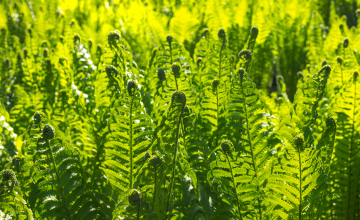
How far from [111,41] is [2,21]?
3.23 metres

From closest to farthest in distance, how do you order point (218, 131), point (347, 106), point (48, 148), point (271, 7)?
point (48, 148) < point (218, 131) < point (347, 106) < point (271, 7)

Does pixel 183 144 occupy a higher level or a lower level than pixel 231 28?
lower

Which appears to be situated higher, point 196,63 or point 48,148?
point 196,63

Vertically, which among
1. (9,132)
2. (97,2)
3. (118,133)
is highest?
(97,2)

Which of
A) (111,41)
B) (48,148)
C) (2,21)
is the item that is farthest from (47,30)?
(48,148)

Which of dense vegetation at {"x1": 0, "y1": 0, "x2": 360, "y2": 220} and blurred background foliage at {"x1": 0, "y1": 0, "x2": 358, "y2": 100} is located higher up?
blurred background foliage at {"x1": 0, "y1": 0, "x2": 358, "y2": 100}

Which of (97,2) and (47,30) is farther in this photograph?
(97,2)

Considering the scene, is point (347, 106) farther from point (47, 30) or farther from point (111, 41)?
point (47, 30)

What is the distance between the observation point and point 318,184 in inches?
46.4

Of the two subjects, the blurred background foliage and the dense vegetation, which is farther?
the blurred background foliage

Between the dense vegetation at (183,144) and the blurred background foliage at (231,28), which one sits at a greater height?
the blurred background foliage at (231,28)

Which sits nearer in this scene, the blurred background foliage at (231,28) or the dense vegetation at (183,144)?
the dense vegetation at (183,144)

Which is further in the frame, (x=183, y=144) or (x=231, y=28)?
(x=231, y=28)

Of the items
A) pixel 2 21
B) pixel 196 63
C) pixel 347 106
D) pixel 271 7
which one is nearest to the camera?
pixel 347 106
